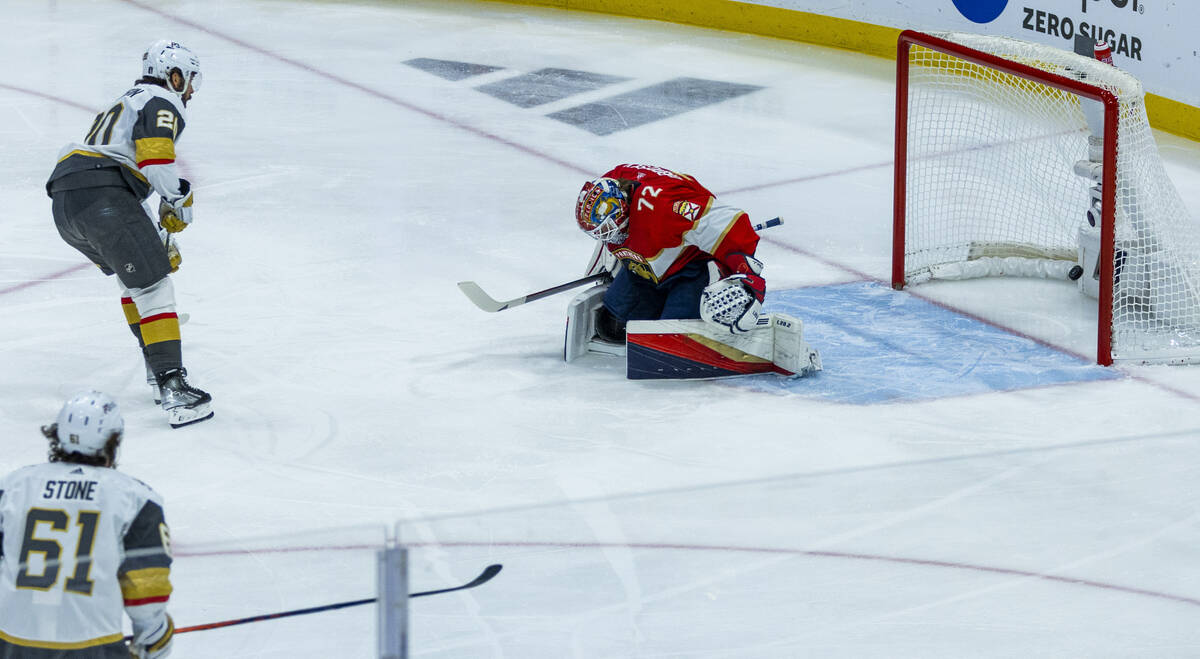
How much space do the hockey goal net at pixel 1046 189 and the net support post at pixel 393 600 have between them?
3265mm

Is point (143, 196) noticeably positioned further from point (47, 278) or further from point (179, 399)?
point (47, 278)

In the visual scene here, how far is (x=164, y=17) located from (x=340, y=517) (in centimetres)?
712

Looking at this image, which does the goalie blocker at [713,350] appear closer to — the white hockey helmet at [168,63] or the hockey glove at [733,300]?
the hockey glove at [733,300]

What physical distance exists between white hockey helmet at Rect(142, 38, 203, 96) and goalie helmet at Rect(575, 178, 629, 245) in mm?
1121

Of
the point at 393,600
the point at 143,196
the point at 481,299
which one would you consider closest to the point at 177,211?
the point at 143,196

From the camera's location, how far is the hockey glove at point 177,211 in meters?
4.41

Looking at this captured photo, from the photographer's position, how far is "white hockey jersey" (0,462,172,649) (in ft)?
7.95

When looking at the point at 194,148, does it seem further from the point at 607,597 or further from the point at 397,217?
the point at 607,597

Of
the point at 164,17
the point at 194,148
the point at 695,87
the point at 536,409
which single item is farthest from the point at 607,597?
the point at 164,17

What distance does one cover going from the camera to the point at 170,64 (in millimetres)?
4391

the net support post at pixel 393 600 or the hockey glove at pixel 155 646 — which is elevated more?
the net support post at pixel 393 600

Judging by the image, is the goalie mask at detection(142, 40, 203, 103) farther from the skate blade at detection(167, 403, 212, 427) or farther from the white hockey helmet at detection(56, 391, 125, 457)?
the white hockey helmet at detection(56, 391, 125, 457)

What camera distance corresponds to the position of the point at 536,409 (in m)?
4.64

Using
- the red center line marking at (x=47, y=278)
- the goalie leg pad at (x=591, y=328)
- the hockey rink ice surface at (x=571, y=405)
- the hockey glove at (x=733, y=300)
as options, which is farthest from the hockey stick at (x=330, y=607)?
the red center line marking at (x=47, y=278)
